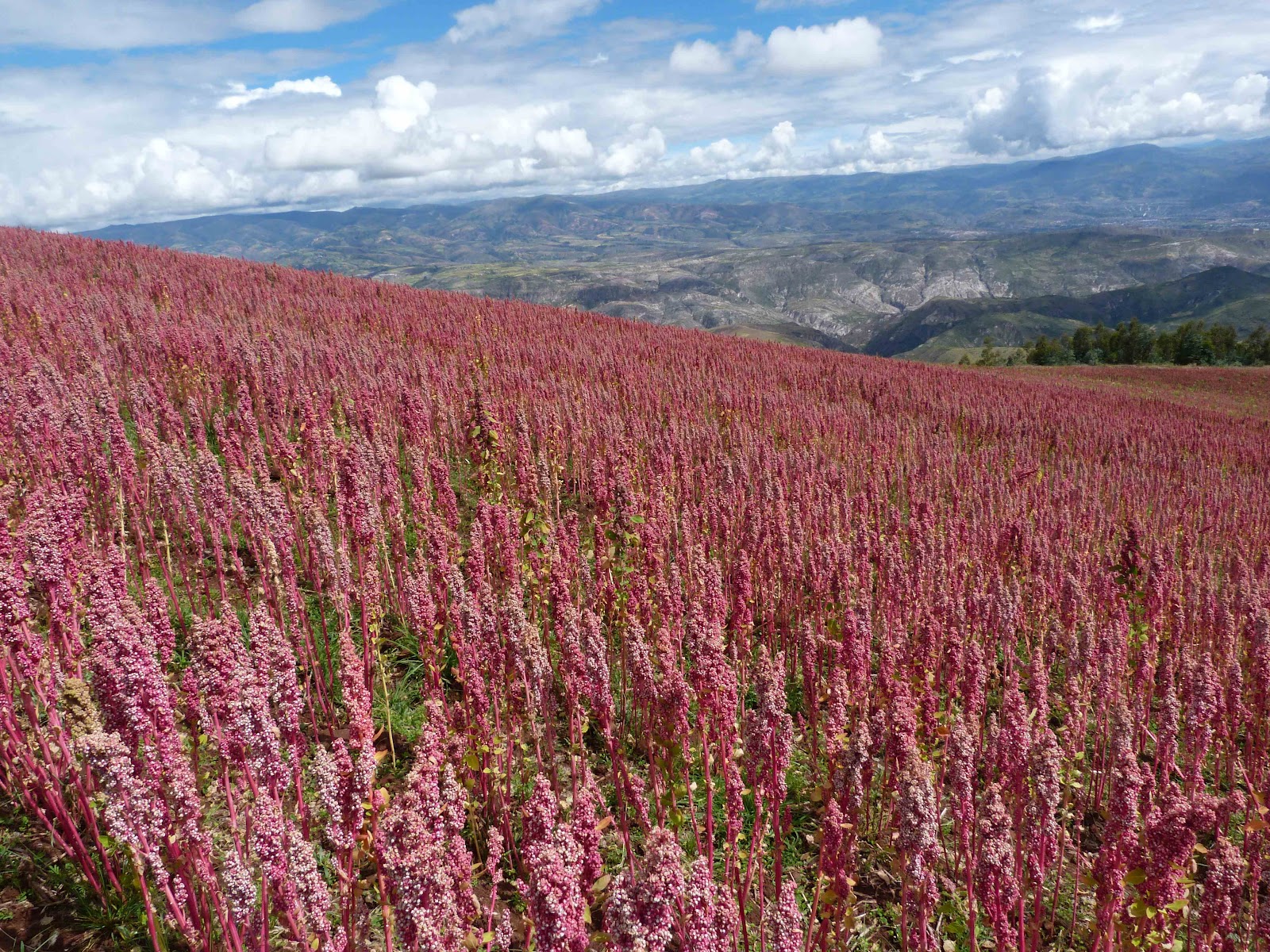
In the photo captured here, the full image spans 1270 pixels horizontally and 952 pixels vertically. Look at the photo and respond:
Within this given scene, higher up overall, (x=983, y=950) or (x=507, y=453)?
(x=507, y=453)

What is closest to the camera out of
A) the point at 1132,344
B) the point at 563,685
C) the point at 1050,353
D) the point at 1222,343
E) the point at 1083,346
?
the point at 563,685

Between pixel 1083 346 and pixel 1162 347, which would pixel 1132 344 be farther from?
pixel 1162 347

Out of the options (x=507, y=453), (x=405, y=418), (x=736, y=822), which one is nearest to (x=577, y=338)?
(x=507, y=453)

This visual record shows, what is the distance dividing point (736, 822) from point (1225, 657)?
6282mm

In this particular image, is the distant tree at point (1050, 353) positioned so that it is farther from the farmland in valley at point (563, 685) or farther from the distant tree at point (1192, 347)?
the farmland in valley at point (563, 685)

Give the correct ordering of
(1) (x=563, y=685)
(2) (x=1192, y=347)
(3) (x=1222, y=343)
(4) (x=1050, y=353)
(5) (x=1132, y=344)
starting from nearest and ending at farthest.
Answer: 1. (1) (x=563, y=685)
2. (2) (x=1192, y=347)
3. (3) (x=1222, y=343)
4. (4) (x=1050, y=353)
5. (5) (x=1132, y=344)

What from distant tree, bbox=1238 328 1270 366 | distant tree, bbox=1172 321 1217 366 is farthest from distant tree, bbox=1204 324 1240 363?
distant tree, bbox=1238 328 1270 366

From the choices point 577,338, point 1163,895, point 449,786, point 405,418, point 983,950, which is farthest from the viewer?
point 577,338

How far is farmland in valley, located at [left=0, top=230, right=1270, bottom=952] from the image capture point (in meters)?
2.34

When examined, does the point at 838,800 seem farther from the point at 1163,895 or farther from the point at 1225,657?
the point at 1225,657

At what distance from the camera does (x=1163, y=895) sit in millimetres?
2920

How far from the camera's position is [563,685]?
552 cm

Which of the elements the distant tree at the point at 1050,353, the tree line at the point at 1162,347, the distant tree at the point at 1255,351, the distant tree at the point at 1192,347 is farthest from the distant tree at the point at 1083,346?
the distant tree at the point at 1255,351

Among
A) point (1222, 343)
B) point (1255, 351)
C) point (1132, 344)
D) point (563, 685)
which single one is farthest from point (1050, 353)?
point (563, 685)
